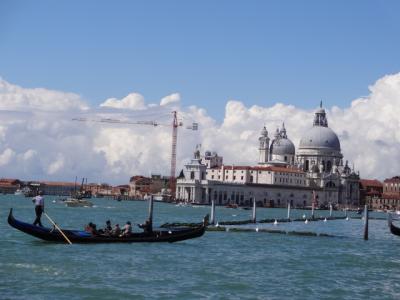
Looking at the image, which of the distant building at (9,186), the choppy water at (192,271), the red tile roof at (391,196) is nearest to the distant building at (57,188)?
the distant building at (9,186)

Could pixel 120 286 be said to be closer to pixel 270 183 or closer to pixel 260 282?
pixel 260 282

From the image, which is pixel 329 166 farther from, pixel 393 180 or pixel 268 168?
pixel 393 180

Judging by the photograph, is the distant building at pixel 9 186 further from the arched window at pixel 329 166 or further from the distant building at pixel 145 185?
the arched window at pixel 329 166

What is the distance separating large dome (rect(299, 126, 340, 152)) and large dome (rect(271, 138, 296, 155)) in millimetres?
3190

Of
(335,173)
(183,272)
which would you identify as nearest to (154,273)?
(183,272)

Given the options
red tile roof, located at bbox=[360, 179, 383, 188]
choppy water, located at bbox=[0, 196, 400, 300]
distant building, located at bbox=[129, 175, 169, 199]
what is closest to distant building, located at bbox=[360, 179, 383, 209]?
red tile roof, located at bbox=[360, 179, 383, 188]

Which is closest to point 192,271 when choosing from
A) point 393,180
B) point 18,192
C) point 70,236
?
point 70,236

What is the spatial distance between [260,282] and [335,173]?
10763cm

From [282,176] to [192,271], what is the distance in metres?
101

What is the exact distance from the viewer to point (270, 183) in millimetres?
119000

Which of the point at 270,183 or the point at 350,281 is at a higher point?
the point at 270,183

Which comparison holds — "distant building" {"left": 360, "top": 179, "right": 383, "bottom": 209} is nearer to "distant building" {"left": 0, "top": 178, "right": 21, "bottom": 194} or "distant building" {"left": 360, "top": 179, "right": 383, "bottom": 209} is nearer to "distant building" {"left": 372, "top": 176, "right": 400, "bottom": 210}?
"distant building" {"left": 372, "top": 176, "right": 400, "bottom": 210}

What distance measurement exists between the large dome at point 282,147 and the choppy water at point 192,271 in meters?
100

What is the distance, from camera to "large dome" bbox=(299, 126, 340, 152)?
125062mm
